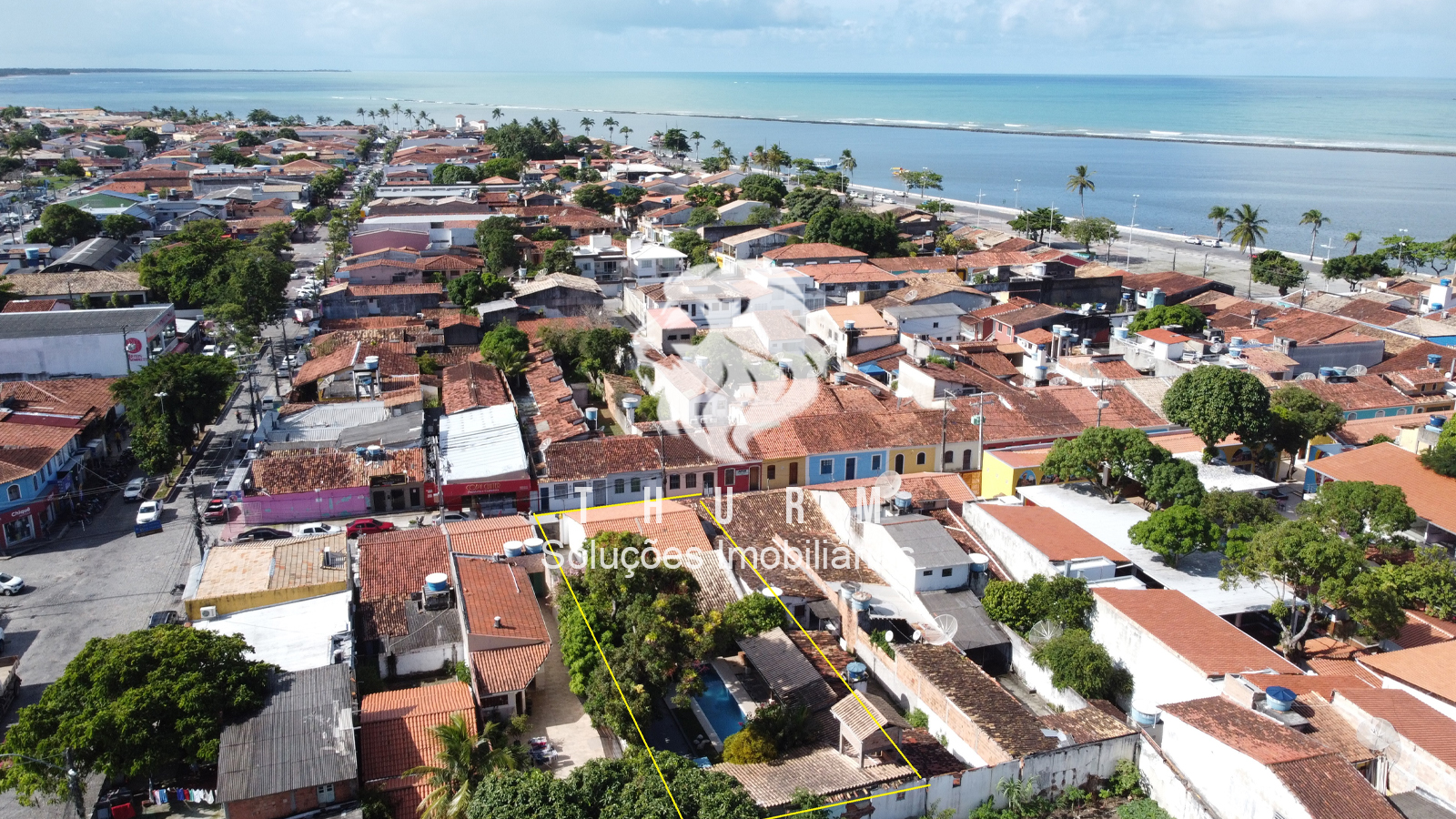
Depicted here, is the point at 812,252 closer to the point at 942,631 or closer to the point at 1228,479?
the point at 1228,479

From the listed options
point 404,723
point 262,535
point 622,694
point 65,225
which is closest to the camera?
point 622,694

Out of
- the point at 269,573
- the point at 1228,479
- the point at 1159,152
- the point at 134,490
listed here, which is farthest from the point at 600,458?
the point at 1159,152

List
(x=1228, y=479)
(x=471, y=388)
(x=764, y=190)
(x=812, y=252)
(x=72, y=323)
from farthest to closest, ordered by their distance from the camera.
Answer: (x=764, y=190) → (x=812, y=252) → (x=72, y=323) → (x=471, y=388) → (x=1228, y=479)

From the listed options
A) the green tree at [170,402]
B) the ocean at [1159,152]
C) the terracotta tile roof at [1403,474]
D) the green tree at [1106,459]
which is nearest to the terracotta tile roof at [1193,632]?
the green tree at [1106,459]

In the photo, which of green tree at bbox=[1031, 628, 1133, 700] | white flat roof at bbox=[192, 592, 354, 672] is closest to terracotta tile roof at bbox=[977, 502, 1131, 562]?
green tree at bbox=[1031, 628, 1133, 700]

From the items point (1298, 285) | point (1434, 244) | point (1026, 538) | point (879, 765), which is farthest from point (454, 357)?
point (1434, 244)

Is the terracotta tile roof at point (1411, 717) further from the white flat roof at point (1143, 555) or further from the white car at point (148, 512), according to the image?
the white car at point (148, 512)
